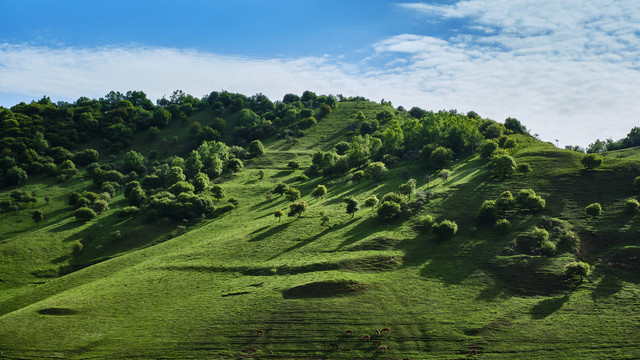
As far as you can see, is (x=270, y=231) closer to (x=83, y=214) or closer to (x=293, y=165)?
(x=83, y=214)

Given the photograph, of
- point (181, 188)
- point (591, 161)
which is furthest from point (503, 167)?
point (181, 188)

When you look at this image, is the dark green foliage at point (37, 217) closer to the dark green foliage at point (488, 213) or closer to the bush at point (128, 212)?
the bush at point (128, 212)

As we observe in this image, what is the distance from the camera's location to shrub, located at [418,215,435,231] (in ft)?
245

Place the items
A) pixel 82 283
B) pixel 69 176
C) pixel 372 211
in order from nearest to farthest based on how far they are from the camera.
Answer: pixel 82 283, pixel 372 211, pixel 69 176

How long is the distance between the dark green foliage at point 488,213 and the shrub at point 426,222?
31.2 feet

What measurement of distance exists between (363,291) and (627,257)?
4262cm

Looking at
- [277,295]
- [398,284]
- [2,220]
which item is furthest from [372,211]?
[2,220]

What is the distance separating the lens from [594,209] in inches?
2729

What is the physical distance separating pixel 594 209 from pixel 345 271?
47681 millimetres

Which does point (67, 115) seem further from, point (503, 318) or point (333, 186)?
point (503, 318)

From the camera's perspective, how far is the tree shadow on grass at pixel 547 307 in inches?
2046

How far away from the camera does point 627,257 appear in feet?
197

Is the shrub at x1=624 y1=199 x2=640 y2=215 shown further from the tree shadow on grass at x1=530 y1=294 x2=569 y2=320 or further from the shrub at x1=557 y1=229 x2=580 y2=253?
the tree shadow on grass at x1=530 y1=294 x2=569 y2=320

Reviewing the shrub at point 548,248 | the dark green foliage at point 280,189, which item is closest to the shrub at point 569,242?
the shrub at point 548,248
